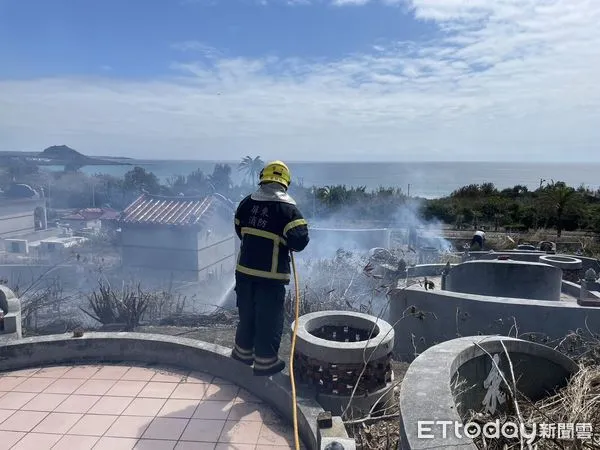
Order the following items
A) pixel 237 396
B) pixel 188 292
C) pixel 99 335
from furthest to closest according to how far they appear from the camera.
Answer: pixel 188 292 < pixel 99 335 < pixel 237 396

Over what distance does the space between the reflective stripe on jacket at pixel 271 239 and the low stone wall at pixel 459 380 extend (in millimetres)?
1427

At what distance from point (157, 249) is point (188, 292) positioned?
282 centimetres

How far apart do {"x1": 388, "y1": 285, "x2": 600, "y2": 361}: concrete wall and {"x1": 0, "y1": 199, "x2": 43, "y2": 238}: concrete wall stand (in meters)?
27.7

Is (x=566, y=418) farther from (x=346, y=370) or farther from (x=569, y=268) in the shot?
(x=569, y=268)

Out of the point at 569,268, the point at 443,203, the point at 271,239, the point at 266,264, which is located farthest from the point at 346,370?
the point at 443,203

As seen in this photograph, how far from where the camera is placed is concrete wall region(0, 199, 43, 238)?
92.1ft

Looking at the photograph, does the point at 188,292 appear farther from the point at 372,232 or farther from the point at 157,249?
the point at 372,232

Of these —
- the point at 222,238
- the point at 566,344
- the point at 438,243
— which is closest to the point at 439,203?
the point at 438,243

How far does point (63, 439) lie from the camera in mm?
3396

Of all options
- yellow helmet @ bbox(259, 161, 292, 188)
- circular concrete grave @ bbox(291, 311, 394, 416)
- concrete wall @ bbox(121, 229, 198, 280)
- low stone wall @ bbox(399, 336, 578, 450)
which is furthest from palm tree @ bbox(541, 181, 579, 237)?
yellow helmet @ bbox(259, 161, 292, 188)

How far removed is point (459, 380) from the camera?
3.28 m

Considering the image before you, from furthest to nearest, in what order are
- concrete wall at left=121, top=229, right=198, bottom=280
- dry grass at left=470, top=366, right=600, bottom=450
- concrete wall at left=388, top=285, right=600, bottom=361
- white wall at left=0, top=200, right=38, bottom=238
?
1. white wall at left=0, top=200, right=38, bottom=238
2. concrete wall at left=121, top=229, right=198, bottom=280
3. concrete wall at left=388, top=285, right=600, bottom=361
4. dry grass at left=470, top=366, right=600, bottom=450

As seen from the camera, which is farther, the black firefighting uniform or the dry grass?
the black firefighting uniform

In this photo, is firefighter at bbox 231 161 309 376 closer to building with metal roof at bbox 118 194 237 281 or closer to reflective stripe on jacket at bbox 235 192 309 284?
reflective stripe on jacket at bbox 235 192 309 284
